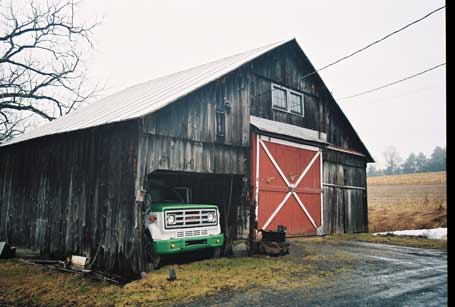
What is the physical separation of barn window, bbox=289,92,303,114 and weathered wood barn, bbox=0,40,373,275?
7 cm

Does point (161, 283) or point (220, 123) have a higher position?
point (220, 123)

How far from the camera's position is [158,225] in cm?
871

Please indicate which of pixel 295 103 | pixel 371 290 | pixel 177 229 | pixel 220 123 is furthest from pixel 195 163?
pixel 295 103

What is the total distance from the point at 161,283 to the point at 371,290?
13.9 ft

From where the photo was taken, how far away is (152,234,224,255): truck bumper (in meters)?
8.38

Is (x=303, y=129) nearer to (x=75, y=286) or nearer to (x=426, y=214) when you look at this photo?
(x=75, y=286)

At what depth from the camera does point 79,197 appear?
1020cm

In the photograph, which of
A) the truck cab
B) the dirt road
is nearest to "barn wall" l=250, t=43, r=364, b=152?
the truck cab

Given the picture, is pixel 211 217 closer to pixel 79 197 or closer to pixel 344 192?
pixel 79 197

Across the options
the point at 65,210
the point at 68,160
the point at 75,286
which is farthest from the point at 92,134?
the point at 75,286

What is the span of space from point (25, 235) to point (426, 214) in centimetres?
2399

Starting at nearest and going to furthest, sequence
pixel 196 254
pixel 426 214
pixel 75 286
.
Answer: pixel 75 286 < pixel 196 254 < pixel 426 214

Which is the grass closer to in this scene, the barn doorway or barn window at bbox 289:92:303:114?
the barn doorway

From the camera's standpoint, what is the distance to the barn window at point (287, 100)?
46.3 feet
